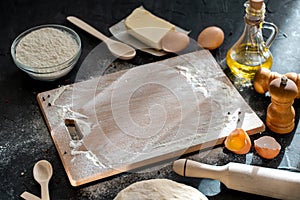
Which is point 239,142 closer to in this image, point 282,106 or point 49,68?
point 282,106

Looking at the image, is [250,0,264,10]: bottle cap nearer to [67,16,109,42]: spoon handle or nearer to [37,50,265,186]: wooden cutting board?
[37,50,265,186]: wooden cutting board

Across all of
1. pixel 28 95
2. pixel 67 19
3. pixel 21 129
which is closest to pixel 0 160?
pixel 21 129

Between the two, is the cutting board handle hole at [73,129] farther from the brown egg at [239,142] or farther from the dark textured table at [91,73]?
the brown egg at [239,142]

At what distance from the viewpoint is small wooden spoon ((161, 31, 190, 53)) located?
1.32 meters

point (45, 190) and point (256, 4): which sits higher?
point (256, 4)

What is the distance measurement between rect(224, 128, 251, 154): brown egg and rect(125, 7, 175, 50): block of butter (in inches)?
13.2

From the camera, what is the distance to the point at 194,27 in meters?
1.41

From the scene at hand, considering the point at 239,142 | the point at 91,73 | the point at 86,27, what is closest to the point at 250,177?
the point at 239,142

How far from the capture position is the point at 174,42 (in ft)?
4.34

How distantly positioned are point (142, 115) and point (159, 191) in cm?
25

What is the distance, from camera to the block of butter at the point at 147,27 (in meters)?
1.33

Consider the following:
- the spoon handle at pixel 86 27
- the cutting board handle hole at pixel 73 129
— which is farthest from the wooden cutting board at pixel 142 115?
the spoon handle at pixel 86 27

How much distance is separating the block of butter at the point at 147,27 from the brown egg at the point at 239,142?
33cm

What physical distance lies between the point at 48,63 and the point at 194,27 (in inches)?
15.4
